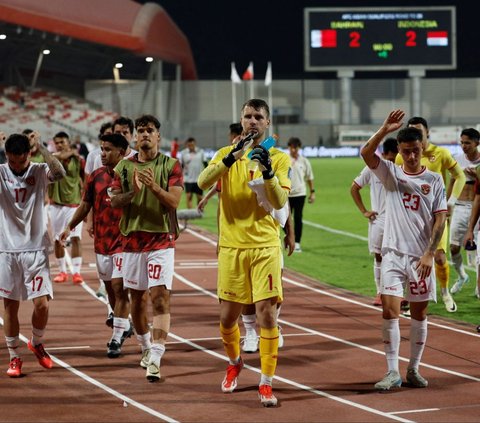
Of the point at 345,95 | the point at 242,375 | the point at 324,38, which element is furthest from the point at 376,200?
the point at 345,95

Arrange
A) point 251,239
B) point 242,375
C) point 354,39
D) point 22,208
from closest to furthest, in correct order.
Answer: point 251,239, point 242,375, point 22,208, point 354,39

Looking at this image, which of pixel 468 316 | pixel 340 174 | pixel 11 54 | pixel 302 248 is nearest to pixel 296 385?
pixel 468 316

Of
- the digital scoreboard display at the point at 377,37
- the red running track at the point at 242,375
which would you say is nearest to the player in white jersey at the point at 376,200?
the red running track at the point at 242,375

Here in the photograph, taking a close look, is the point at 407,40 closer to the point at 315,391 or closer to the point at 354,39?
the point at 354,39

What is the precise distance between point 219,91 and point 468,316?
225 ft

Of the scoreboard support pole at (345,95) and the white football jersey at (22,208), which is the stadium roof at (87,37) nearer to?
the scoreboard support pole at (345,95)

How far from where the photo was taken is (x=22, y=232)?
10297 mm

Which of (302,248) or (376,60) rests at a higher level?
(376,60)

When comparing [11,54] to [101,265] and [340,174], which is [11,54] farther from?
[101,265]

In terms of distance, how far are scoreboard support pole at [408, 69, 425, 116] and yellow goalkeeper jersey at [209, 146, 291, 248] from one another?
6895 cm

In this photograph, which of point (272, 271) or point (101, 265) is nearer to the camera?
point (272, 271)

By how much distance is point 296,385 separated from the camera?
31.9 ft

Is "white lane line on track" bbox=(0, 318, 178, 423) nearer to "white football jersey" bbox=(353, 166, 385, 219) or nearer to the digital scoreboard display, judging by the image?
"white football jersey" bbox=(353, 166, 385, 219)

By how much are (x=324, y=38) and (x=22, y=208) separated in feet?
212
